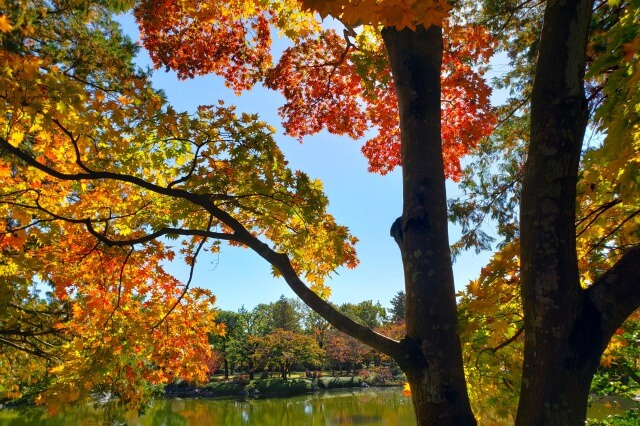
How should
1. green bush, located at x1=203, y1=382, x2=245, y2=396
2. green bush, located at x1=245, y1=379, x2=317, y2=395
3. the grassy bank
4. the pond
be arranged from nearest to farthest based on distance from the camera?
the pond
green bush, located at x1=245, y1=379, x2=317, y2=395
the grassy bank
green bush, located at x1=203, y1=382, x2=245, y2=396

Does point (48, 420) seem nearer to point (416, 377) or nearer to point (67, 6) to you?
point (67, 6)

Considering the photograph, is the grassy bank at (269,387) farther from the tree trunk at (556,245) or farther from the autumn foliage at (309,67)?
the tree trunk at (556,245)

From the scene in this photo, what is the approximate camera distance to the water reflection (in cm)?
1966

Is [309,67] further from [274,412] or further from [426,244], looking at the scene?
[274,412]

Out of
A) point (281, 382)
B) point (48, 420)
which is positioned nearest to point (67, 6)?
point (48, 420)

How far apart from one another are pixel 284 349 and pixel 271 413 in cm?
1083

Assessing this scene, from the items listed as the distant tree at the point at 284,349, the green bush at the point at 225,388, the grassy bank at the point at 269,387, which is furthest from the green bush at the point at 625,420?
the green bush at the point at 225,388

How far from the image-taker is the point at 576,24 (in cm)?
182

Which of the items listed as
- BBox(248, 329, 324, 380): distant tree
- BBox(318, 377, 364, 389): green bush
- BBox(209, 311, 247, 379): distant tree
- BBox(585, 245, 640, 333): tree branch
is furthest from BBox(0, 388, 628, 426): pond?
BBox(585, 245, 640, 333): tree branch

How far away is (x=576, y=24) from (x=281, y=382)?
34.1 m

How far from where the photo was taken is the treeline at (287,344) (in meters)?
34.1

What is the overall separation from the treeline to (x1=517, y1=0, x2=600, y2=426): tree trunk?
29.3 meters

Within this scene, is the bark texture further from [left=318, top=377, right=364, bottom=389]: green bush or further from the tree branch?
[left=318, top=377, right=364, bottom=389]: green bush

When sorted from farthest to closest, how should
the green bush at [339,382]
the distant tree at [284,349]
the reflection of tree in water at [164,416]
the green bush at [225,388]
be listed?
the green bush at [339,382] < the distant tree at [284,349] < the green bush at [225,388] < the reflection of tree in water at [164,416]
